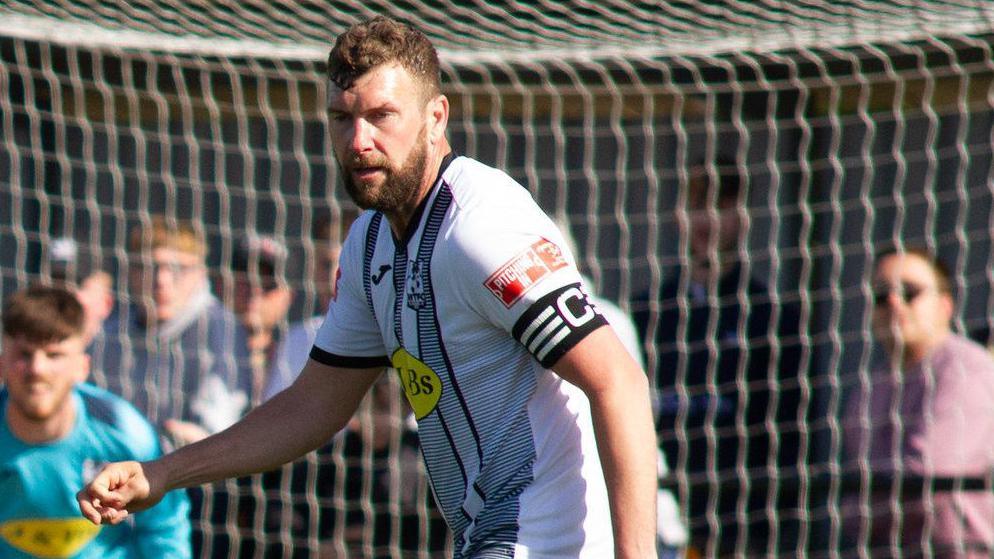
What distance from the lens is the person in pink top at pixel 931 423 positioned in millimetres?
5402

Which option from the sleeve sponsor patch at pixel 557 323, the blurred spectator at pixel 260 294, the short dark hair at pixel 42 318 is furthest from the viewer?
the blurred spectator at pixel 260 294

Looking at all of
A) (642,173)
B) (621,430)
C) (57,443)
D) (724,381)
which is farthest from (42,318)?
(642,173)

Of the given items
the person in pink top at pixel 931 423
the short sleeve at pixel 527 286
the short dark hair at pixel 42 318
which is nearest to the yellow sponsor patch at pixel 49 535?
the short dark hair at pixel 42 318

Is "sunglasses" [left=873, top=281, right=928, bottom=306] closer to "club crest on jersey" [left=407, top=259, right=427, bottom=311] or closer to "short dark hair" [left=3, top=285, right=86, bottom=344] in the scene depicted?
"short dark hair" [left=3, top=285, right=86, bottom=344]

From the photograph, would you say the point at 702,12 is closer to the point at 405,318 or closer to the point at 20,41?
the point at 405,318

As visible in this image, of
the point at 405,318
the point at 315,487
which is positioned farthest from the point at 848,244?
the point at 405,318

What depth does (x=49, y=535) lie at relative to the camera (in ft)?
14.8

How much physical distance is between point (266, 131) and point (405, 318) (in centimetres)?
615

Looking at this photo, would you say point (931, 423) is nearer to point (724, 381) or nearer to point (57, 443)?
point (724, 381)

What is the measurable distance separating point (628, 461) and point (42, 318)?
109 inches

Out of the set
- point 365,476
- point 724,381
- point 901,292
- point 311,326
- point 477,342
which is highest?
point 477,342

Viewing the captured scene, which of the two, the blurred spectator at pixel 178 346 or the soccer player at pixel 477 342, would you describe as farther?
A: the blurred spectator at pixel 178 346

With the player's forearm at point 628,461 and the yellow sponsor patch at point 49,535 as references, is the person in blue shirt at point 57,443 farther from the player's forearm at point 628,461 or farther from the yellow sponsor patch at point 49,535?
the player's forearm at point 628,461

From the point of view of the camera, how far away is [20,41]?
6750mm
